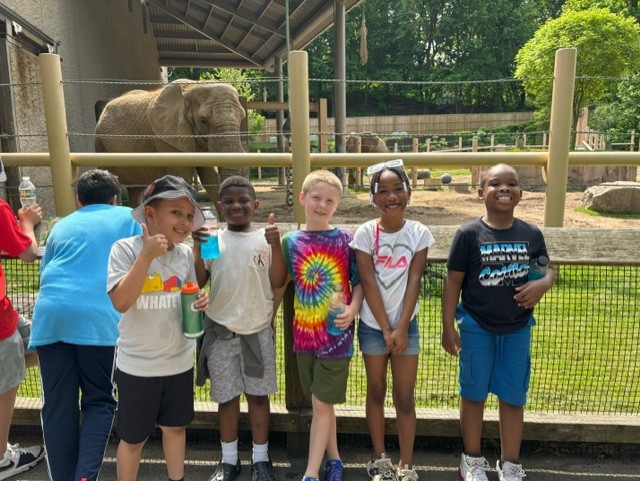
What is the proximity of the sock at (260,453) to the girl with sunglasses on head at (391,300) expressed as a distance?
1.64 ft

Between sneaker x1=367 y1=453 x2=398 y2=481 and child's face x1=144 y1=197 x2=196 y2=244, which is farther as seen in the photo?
sneaker x1=367 y1=453 x2=398 y2=481

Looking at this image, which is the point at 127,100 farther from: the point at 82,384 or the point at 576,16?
the point at 576,16

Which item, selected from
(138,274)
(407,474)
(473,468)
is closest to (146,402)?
(138,274)

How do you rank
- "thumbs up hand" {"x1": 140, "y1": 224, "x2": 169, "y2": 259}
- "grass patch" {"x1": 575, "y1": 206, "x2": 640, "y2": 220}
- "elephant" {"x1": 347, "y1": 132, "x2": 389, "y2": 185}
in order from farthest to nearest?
"elephant" {"x1": 347, "y1": 132, "x2": 389, "y2": 185} → "grass patch" {"x1": 575, "y1": 206, "x2": 640, "y2": 220} → "thumbs up hand" {"x1": 140, "y1": 224, "x2": 169, "y2": 259}

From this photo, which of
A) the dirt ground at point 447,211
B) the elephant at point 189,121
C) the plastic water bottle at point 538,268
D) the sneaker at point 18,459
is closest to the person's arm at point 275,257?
the plastic water bottle at point 538,268

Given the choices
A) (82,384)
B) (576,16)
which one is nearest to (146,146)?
(82,384)

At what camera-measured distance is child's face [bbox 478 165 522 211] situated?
2.70 metres

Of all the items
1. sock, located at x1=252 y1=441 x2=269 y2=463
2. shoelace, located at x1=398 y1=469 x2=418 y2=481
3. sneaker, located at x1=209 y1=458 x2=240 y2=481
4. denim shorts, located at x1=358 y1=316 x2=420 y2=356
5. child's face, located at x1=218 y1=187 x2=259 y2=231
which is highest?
child's face, located at x1=218 y1=187 x2=259 y2=231

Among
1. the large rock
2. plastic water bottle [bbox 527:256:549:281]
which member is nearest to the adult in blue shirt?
plastic water bottle [bbox 527:256:549:281]

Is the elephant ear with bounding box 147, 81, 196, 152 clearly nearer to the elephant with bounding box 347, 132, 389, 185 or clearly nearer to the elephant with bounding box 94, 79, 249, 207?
the elephant with bounding box 94, 79, 249, 207

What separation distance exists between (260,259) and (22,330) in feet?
4.11

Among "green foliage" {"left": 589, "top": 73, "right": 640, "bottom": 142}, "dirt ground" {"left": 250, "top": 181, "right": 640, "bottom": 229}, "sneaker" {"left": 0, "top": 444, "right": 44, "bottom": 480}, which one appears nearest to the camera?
"sneaker" {"left": 0, "top": 444, "right": 44, "bottom": 480}

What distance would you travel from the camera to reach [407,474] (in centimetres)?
269

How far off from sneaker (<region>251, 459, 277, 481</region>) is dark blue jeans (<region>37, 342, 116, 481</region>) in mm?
669
